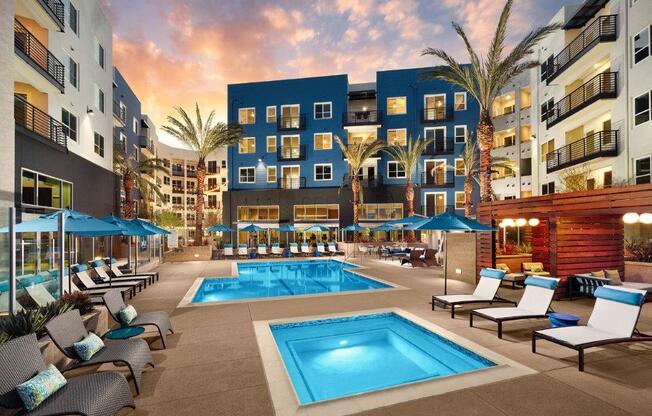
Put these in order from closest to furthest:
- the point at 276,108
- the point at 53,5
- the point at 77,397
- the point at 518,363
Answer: the point at 77,397 < the point at 518,363 < the point at 53,5 < the point at 276,108

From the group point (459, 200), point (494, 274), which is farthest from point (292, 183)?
point (494, 274)

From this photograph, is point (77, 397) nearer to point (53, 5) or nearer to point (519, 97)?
point (53, 5)

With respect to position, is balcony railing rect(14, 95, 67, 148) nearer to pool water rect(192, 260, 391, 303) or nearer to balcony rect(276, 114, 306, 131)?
pool water rect(192, 260, 391, 303)

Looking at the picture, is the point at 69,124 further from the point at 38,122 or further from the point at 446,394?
the point at 446,394

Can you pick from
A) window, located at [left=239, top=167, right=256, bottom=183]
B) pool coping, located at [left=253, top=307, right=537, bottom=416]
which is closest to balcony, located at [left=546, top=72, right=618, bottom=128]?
pool coping, located at [left=253, top=307, right=537, bottom=416]

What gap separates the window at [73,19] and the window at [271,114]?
1799cm

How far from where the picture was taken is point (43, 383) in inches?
143

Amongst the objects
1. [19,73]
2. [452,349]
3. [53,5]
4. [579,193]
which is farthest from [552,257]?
[53,5]

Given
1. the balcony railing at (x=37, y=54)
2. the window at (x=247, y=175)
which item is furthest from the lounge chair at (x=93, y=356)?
the window at (x=247, y=175)

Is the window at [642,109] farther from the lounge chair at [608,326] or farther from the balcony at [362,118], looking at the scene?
the balcony at [362,118]

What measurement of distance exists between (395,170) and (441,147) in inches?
194

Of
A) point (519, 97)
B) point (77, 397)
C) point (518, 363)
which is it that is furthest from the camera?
point (519, 97)

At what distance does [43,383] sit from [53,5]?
19523mm

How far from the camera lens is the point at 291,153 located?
34656 mm
